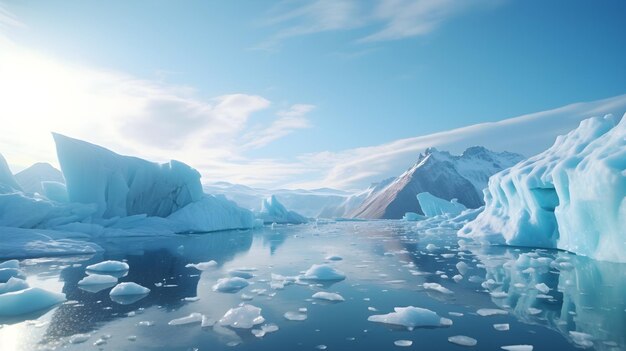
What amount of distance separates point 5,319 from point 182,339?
3946mm

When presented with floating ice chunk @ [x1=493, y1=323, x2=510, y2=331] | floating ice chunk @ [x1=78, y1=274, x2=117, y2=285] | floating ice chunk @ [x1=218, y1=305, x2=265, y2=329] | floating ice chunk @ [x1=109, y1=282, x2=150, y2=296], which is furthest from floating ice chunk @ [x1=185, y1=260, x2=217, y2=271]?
floating ice chunk @ [x1=493, y1=323, x2=510, y2=331]

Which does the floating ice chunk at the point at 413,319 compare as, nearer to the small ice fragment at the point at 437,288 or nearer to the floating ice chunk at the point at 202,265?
the small ice fragment at the point at 437,288

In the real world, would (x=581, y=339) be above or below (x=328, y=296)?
below

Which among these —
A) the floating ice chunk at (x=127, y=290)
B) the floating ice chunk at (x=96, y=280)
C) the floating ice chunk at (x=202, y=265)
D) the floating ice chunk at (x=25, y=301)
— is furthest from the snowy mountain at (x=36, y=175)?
the floating ice chunk at (x=25, y=301)

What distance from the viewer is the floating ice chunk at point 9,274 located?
10.5 m

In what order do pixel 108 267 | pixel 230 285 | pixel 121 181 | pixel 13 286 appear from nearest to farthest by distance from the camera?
pixel 13 286, pixel 230 285, pixel 108 267, pixel 121 181

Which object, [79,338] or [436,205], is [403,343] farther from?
[436,205]

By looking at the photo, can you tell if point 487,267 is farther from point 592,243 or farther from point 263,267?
point 263,267

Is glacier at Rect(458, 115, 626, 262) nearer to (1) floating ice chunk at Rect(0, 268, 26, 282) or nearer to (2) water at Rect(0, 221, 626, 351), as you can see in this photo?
(2) water at Rect(0, 221, 626, 351)

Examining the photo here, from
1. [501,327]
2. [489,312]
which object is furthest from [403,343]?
[489,312]

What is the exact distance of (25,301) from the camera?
25.1 feet

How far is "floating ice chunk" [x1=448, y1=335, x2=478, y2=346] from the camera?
5648 millimetres

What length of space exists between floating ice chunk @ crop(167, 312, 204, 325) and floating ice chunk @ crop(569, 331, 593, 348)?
6.10 m

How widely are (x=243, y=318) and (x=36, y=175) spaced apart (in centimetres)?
6878
